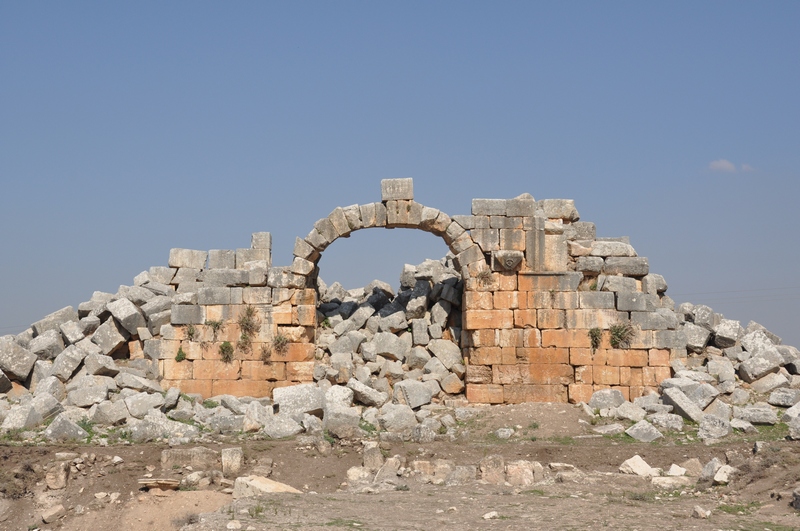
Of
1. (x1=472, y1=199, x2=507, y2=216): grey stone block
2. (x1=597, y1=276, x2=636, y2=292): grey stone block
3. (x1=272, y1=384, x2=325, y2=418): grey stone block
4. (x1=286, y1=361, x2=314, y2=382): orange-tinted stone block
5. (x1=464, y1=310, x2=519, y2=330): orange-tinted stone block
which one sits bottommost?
(x1=272, y1=384, x2=325, y2=418): grey stone block

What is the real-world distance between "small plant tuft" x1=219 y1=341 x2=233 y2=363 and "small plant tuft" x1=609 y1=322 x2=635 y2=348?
6.85 metres

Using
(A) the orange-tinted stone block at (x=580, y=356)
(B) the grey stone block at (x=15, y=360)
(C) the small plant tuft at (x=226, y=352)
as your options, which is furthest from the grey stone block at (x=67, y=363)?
(A) the orange-tinted stone block at (x=580, y=356)

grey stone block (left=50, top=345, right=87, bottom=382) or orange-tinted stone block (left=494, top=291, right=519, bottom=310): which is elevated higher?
orange-tinted stone block (left=494, top=291, right=519, bottom=310)

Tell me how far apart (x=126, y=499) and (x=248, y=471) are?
166cm

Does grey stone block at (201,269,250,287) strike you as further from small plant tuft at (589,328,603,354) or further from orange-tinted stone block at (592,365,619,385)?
orange-tinted stone block at (592,365,619,385)

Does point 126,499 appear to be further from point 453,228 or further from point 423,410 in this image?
point 453,228

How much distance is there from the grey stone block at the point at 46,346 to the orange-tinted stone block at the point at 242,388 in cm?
294

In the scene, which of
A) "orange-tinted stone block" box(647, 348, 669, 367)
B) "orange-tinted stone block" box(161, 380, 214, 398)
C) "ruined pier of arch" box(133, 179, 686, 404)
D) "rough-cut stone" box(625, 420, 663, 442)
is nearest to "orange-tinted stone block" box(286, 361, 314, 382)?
"ruined pier of arch" box(133, 179, 686, 404)

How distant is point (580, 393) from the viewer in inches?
651

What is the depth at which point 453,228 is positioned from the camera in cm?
1680

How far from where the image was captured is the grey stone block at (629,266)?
17062 mm

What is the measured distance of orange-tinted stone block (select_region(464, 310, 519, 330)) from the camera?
1673 centimetres

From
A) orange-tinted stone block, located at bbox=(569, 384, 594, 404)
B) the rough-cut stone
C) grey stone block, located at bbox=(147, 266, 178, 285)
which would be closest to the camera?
the rough-cut stone

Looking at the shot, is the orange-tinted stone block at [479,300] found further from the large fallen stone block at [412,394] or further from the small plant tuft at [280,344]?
the small plant tuft at [280,344]
